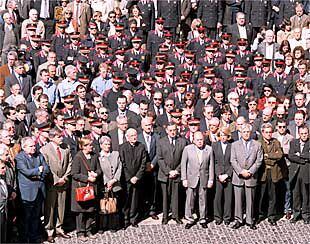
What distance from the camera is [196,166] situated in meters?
14.5

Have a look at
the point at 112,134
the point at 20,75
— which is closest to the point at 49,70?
the point at 20,75

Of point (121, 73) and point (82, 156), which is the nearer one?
point (82, 156)

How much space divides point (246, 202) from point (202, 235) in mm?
1026

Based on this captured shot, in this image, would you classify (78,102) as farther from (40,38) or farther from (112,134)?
(40,38)

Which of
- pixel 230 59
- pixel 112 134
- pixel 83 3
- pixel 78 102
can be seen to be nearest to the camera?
pixel 112 134

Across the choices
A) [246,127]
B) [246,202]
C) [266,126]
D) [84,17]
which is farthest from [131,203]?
[84,17]

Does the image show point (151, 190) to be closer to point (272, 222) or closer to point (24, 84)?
point (272, 222)

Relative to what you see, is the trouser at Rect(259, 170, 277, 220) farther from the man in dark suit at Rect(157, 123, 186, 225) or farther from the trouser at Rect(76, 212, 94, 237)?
the trouser at Rect(76, 212, 94, 237)

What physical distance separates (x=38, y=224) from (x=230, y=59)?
21.7 ft

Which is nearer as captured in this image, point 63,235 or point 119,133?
point 63,235

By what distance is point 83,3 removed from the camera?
20.7m

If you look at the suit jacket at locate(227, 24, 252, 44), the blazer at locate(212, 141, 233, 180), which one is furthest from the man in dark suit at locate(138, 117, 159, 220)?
the suit jacket at locate(227, 24, 252, 44)

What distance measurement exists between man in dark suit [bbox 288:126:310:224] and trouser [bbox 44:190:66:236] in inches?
161

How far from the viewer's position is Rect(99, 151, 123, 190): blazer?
14117 mm
